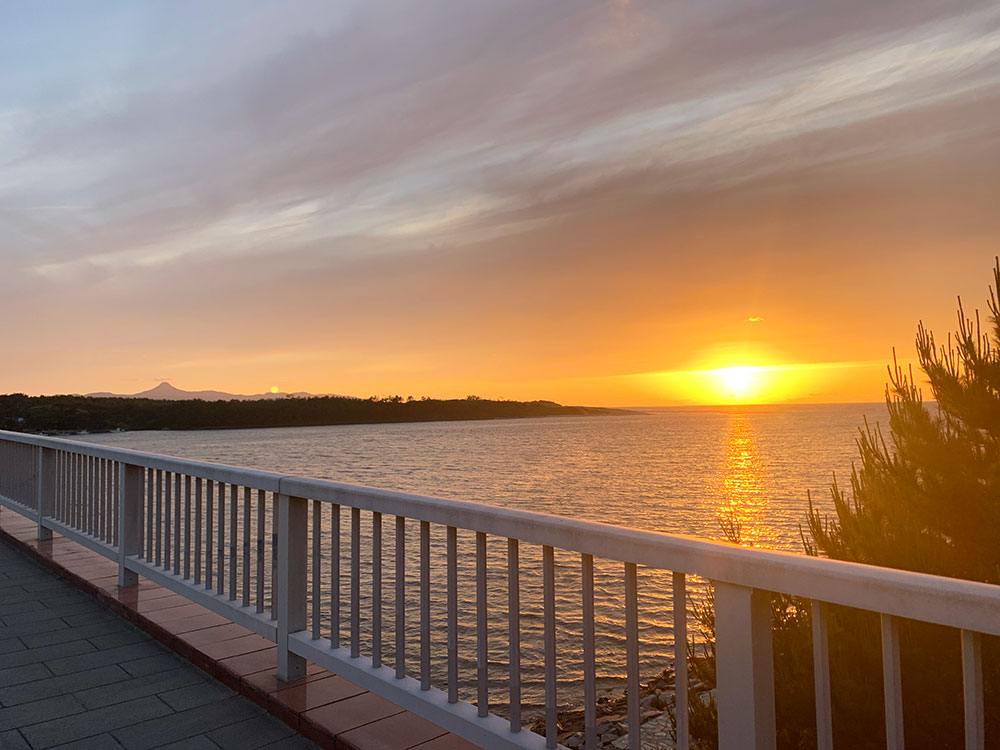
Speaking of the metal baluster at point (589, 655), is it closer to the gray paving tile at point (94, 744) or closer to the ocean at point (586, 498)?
the gray paving tile at point (94, 744)

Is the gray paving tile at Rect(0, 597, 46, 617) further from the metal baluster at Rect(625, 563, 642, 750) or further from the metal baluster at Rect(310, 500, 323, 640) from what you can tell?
the metal baluster at Rect(625, 563, 642, 750)

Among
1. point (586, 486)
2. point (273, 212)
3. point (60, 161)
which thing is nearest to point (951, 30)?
point (60, 161)

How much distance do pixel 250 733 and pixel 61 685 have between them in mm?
1279

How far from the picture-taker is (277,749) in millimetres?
2910

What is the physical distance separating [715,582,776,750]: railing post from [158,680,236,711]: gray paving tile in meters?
2.66

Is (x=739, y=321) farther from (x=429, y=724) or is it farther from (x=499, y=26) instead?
(x=429, y=724)

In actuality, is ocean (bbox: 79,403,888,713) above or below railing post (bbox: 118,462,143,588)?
below

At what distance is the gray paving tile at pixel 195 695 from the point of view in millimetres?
3367

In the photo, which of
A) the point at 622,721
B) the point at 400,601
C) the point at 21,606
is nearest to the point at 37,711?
the point at 400,601

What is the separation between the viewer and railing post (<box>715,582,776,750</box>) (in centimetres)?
170

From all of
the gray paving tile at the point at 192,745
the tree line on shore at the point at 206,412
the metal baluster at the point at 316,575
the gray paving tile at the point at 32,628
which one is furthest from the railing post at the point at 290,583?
the tree line on shore at the point at 206,412

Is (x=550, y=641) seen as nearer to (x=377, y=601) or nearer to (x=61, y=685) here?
(x=377, y=601)

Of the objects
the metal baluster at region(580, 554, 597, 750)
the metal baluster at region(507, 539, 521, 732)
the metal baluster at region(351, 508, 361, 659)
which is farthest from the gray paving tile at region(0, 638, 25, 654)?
the metal baluster at region(580, 554, 597, 750)

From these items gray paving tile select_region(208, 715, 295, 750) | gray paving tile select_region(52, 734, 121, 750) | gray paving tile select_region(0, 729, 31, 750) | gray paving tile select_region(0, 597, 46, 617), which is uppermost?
gray paving tile select_region(0, 597, 46, 617)
